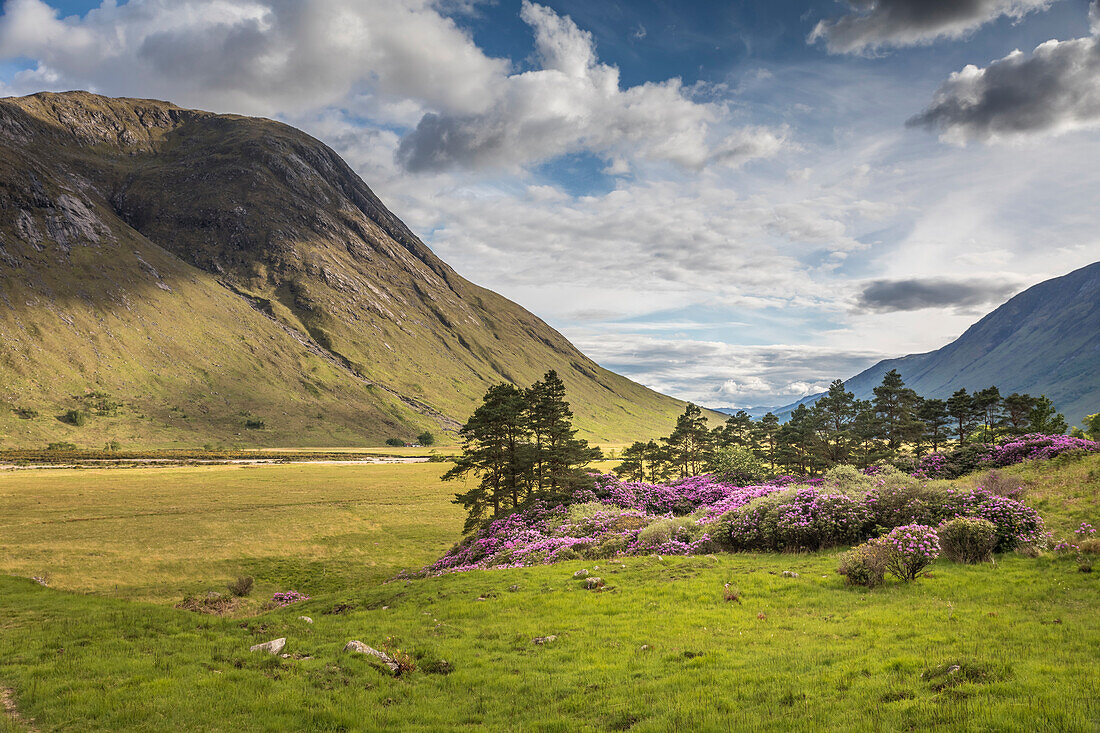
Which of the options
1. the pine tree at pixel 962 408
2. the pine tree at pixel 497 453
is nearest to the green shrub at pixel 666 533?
the pine tree at pixel 497 453

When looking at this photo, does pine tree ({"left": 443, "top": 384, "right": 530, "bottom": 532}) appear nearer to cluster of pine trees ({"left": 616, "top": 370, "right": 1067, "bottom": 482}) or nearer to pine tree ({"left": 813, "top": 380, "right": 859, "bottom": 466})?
cluster of pine trees ({"left": 616, "top": 370, "right": 1067, "bottom": 482})

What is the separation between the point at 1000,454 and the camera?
41375 millimetres

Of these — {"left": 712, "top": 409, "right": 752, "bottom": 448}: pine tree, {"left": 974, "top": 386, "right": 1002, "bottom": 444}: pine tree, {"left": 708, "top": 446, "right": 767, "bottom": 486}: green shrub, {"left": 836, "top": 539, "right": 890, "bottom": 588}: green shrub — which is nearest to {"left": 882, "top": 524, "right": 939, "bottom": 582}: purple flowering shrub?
{"left": 836, "top": 539, "right": 890, "bottom": 588}: green shrub

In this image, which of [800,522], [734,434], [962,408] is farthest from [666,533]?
[734,434]

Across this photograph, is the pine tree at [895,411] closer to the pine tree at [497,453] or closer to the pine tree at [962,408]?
the pine tree at [962,408]

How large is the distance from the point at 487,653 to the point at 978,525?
22.5 m

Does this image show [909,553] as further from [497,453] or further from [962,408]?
[962,408]

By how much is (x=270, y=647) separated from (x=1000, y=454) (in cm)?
5283

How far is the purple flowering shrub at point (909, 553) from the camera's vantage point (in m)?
20.5

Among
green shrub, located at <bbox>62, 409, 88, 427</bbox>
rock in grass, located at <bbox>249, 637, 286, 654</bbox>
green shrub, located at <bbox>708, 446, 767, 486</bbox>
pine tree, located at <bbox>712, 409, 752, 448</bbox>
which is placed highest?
pine tree, located at <bbox>712, 409, 752, 448</bbox>

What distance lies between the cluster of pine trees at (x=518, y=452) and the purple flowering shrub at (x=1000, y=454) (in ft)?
95.7

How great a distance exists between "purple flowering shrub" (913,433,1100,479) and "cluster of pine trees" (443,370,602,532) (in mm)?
29181

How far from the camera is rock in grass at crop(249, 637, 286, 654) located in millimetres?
16800

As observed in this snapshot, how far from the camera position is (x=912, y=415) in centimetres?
6981
